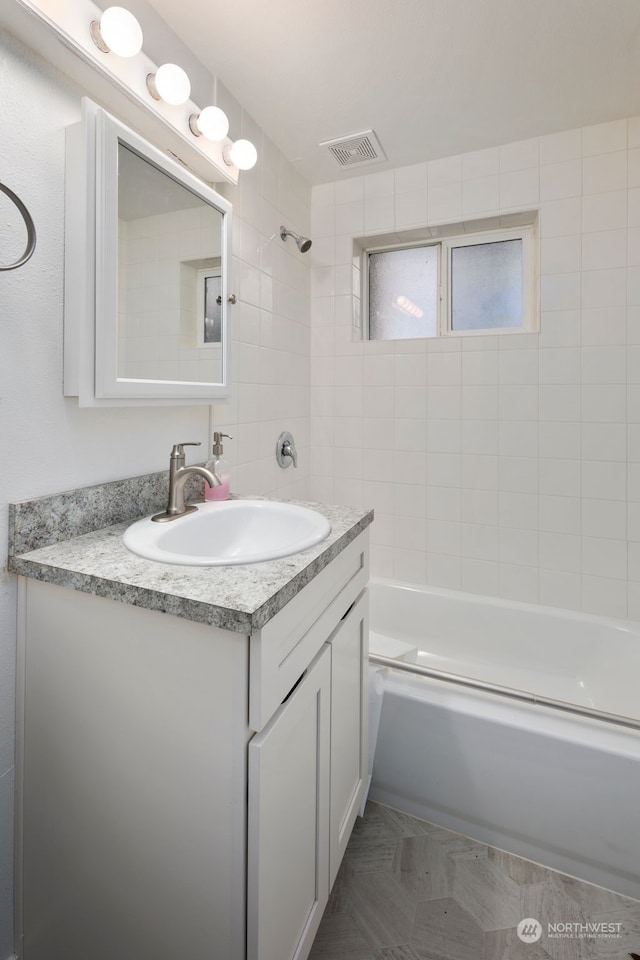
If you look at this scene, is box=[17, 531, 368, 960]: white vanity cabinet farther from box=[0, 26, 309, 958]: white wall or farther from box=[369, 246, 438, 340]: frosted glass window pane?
box=[369, 246, 438, 340]: frosted glass window pane

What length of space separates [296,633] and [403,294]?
1.93 meters

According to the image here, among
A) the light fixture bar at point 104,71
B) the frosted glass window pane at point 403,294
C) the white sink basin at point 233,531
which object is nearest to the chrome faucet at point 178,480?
the white sink basin at point 233,531

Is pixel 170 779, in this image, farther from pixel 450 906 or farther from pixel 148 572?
pixel 450 906

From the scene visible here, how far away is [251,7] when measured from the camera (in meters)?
1.24

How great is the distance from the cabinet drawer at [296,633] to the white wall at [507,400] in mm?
1047

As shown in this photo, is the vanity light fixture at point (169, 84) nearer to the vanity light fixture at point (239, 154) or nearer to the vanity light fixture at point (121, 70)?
the vanity light fixture at point (121, 70)

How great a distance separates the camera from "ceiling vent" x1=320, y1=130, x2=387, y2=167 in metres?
1.84

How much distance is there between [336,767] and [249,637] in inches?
23.0

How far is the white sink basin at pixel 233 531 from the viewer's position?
3.32ft

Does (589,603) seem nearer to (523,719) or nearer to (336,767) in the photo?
(523,719)

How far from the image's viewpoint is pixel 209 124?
1.28 meters

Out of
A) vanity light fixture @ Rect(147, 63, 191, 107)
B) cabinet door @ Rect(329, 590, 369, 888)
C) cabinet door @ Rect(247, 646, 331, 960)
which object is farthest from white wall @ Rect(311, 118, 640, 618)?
cabinet door @ Rect(247, 646, 331, 960)

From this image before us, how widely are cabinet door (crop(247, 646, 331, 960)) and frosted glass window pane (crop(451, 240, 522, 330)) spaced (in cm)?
173

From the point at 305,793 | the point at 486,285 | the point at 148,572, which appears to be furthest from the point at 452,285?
the point at 305,793
